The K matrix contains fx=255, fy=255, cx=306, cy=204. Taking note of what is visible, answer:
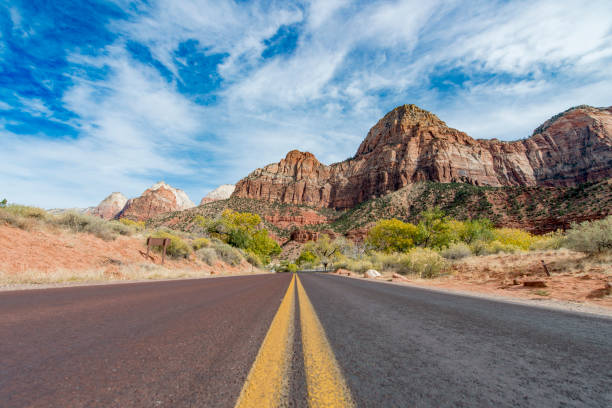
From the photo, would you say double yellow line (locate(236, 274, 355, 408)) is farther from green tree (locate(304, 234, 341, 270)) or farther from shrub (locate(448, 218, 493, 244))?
green tree (locate(304, 234, 341, 270))

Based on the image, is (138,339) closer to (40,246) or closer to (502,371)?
(502,371)

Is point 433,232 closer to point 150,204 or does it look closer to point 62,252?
point 62,252

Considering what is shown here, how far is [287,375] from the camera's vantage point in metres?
1.36

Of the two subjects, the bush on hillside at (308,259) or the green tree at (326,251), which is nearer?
the green tree at (326,251)

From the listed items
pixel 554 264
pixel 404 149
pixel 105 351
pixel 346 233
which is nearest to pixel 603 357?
pixel 105 351

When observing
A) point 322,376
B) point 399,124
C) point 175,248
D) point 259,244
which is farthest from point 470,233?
point 399,124

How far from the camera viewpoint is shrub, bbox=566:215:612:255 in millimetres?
9352

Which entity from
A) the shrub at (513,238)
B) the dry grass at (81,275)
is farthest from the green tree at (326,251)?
the dry grass at (81,275)

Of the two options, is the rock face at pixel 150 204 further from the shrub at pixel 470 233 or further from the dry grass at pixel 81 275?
the dry grass at pixel 81 275

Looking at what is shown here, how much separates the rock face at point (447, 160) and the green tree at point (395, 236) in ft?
251

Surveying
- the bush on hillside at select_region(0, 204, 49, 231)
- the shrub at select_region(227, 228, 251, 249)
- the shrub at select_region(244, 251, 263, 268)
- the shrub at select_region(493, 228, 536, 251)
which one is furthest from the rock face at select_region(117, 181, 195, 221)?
the shrub at select_region(493, 228, 536, 251)

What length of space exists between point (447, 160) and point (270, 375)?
393 ft

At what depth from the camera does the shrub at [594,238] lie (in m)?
9.35

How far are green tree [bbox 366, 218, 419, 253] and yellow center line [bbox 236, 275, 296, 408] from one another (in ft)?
102
